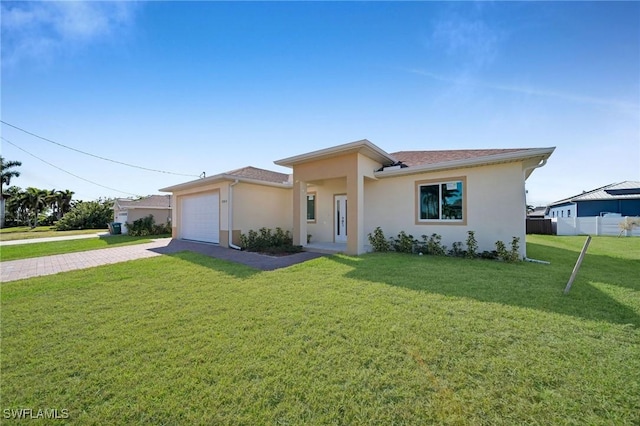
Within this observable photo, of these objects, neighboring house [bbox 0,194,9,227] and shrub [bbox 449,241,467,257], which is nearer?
shrub [bbox 449,241,467,257]

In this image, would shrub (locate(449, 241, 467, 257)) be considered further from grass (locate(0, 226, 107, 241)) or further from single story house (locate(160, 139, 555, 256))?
grass (locate(0, 226, 107, 241))

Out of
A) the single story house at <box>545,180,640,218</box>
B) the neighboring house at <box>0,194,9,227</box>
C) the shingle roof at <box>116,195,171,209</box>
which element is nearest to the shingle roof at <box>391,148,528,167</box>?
the single story house at <box>545,180,640,218</box>

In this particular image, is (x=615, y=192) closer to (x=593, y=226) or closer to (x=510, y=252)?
(x=593, y=226)

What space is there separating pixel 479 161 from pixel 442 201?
1855 millimetres

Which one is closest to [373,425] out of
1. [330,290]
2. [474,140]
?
[330,290]

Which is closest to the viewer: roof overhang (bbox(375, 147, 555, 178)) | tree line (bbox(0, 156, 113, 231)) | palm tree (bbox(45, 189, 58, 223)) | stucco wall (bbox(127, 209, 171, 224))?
roof overhang (bbox(375, 147, 555, 178))

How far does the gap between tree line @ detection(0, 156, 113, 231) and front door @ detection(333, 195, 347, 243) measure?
31.1 m

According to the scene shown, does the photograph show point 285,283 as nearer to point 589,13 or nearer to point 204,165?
point 589,13

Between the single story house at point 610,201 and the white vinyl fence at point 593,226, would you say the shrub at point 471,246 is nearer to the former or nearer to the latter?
the white vinyl fence at point 593,226

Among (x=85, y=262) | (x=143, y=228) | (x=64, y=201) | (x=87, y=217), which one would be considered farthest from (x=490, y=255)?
(x=64, y=201)

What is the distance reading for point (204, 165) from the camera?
26.5 meters

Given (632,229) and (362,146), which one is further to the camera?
(632,229)

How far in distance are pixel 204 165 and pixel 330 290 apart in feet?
84.0

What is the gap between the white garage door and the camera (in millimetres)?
12836
